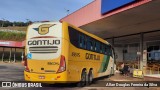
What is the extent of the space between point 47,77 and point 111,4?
10.7 meters

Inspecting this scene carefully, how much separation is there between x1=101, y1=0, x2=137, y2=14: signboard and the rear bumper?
851 cm

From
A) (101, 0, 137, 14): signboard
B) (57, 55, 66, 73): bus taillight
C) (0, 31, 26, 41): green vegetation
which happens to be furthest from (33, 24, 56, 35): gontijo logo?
(0, 31, 26, 41): green vegetation

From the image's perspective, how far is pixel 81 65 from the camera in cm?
1636

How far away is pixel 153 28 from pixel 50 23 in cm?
1805

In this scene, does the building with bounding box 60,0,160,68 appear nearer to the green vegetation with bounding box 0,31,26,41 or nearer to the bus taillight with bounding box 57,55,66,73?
the bus taillight with bounding box 57,55,66,73

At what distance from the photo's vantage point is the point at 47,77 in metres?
14.4

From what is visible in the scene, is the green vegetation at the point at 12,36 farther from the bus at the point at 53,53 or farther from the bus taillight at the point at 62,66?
the bus taillight at the point at 62,66

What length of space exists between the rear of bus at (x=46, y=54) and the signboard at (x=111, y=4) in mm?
7593

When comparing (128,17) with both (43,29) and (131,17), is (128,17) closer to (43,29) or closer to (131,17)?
(131,17)

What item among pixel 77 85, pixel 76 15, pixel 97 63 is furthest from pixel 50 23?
pixel 76 15

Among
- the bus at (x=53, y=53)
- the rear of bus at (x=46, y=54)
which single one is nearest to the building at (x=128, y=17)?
the bus at (x=53, y=53)

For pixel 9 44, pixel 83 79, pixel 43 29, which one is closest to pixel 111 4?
pixel 83 79

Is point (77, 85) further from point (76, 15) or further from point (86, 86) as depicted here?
point (76, 15)

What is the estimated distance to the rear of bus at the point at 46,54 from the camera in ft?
46.9
